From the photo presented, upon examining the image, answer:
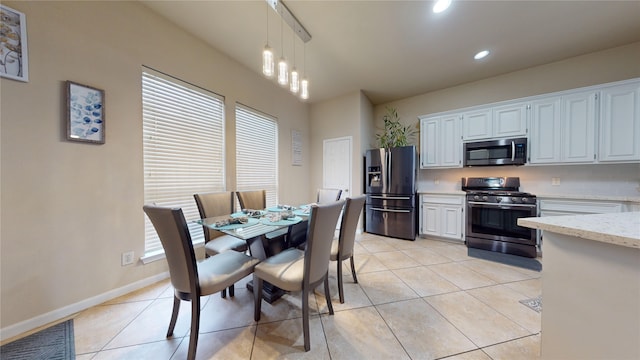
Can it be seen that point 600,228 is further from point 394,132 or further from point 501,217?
point 394,132

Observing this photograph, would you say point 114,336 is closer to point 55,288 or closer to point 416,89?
point 55,288

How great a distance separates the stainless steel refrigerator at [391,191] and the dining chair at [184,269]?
2950 millimetres

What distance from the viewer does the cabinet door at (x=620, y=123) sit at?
2338 mm

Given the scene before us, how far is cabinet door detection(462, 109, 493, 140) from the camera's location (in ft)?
10.3

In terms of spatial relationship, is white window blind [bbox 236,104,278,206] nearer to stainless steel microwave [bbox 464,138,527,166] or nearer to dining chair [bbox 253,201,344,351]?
dining chair [bbox 253,201,344,351]

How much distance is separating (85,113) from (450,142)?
4.65m

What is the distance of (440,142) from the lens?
141 inches

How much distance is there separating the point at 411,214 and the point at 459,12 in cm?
278

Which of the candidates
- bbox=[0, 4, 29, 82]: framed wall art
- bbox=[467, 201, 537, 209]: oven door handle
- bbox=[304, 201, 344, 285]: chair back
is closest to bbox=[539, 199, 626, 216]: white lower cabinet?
bbox=[467, 201, 537, 209]: oven door handle

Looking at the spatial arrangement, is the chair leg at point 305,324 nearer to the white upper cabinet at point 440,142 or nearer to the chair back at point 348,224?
the chair back at point 348,224

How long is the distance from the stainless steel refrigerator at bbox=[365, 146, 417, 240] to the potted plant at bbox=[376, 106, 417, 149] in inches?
16.7

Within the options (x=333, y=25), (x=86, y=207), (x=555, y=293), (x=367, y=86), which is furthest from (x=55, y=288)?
(x=367, y=86)

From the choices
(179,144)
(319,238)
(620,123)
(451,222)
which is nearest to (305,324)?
(319,238)

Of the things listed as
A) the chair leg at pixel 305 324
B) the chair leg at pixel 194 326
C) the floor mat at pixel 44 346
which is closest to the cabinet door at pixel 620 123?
the chair leg at pixel 305 324
